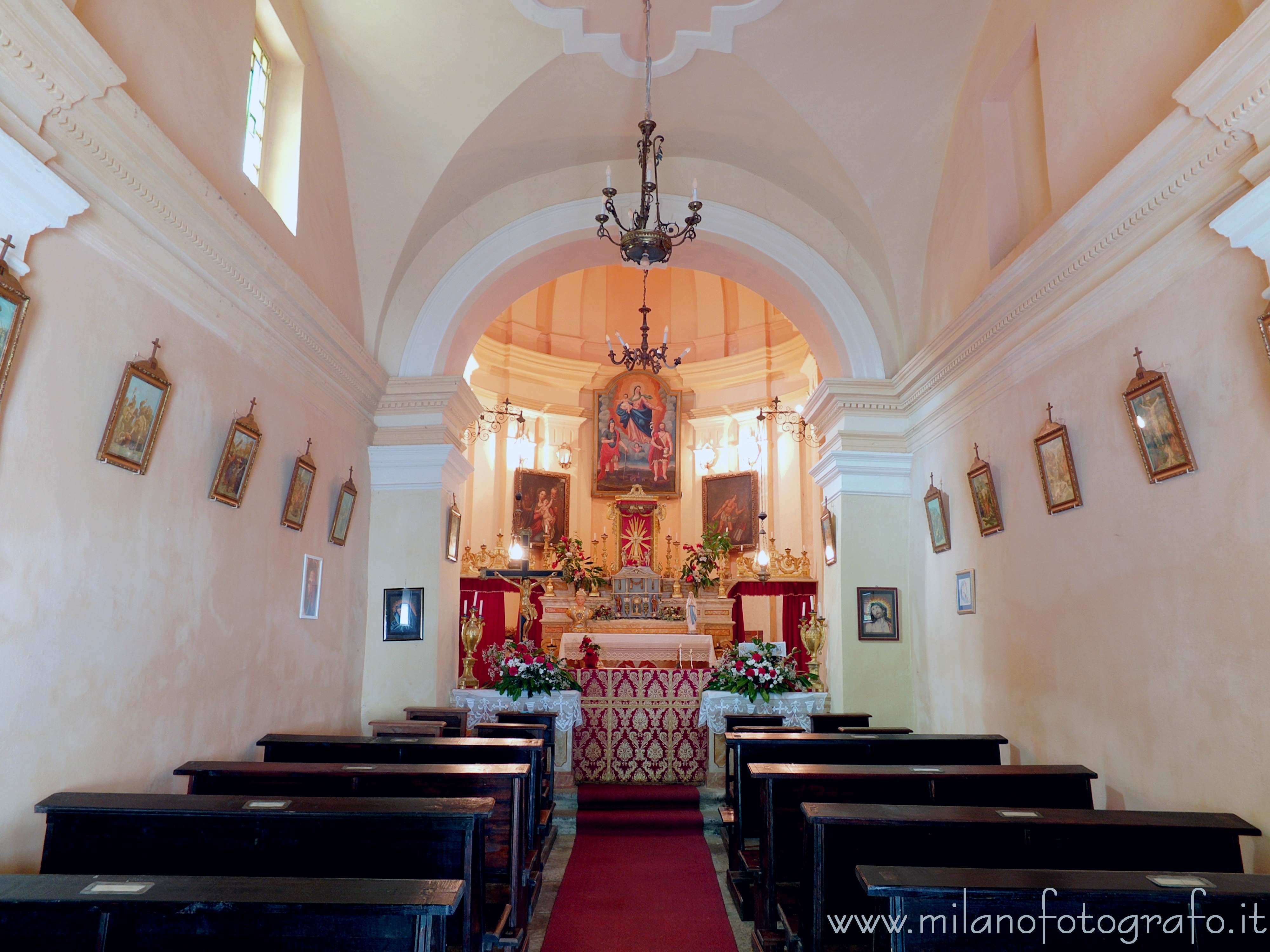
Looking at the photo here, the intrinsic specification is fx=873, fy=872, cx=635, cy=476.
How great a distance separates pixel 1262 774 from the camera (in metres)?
3.69

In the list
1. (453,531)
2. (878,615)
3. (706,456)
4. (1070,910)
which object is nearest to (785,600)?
(706,456)

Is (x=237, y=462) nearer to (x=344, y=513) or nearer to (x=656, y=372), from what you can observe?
(x=344, y=513)

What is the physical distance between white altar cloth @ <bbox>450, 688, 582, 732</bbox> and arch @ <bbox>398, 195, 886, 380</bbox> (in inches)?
125

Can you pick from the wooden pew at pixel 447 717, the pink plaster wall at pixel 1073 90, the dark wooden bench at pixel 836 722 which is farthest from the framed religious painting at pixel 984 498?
the wooden pew at pixel 447 717

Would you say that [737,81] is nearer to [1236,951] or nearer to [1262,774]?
[1262,774]

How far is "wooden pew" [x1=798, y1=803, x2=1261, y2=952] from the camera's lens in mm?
3480

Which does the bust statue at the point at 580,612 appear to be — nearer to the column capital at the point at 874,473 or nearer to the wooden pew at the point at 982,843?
the column capital at the point at 874,473

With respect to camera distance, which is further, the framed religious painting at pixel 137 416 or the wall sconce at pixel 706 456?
the wall sconce at pixel 706 456

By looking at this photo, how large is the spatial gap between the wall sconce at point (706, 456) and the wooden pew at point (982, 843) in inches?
490

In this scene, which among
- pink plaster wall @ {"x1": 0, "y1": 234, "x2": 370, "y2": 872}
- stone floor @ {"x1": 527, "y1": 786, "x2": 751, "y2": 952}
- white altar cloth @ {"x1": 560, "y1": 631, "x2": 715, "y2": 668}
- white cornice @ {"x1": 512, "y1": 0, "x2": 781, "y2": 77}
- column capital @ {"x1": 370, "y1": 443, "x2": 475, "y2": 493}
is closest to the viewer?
pink plaster wall @ {"x1": 0, "y1": 234, "x2": 370, "y2": 872}

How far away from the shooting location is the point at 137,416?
4324mm

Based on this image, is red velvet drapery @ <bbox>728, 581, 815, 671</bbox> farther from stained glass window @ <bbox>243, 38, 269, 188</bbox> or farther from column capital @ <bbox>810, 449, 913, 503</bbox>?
stained glass window @ <bbox>243, 38, 269, 188</bbox>

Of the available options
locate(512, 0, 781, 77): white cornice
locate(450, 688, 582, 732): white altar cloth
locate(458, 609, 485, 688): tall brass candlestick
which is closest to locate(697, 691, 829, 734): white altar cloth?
locate(450, 688, 582, 732): white altar cloth

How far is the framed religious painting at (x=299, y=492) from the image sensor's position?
A: 6.27 metres
